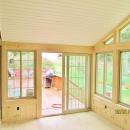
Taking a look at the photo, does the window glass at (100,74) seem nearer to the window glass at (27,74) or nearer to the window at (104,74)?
the window at (104,74)

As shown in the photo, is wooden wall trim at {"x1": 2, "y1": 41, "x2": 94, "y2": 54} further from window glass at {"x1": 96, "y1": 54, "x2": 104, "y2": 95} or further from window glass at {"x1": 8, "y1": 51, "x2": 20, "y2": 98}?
window glass at {"x1": 96, "y1": 54, "x2": 104, "y2": 95}

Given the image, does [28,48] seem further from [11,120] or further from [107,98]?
[107,98]

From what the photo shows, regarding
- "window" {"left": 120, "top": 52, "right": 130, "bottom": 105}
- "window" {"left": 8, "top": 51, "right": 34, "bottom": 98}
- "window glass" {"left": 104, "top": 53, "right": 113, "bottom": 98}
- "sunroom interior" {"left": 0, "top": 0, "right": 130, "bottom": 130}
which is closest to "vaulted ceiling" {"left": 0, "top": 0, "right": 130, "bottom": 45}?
"sunroom interior" {"left": 0, "top": 0, "right": 130, "bottom": 130}

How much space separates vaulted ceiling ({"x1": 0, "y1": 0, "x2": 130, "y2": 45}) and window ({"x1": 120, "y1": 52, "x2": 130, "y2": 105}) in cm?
91

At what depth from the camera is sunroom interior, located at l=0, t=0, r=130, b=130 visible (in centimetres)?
375

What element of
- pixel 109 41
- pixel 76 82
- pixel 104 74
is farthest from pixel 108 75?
pixel 76 82

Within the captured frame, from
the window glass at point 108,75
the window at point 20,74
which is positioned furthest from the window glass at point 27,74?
the window glass at point 108,75

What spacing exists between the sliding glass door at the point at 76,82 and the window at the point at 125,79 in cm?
145

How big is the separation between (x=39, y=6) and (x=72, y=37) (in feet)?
6.20

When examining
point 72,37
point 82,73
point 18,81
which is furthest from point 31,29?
point 82,73

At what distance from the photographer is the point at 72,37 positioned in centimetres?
494

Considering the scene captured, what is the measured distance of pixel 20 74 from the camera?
5078 mm

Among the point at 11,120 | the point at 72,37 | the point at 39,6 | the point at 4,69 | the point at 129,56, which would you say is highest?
the point at 39,6

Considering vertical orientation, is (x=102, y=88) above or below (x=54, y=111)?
above
